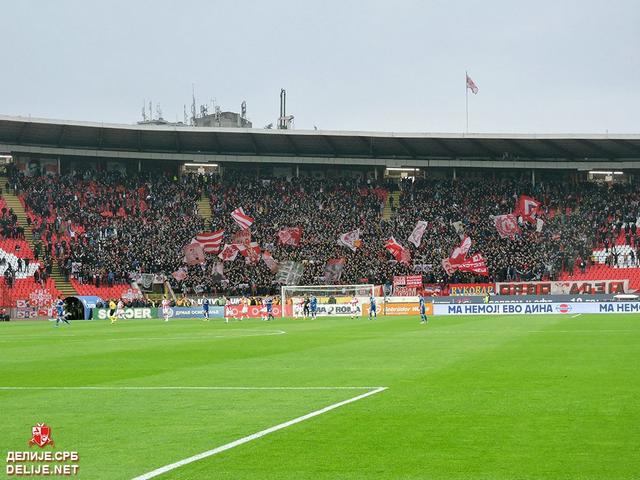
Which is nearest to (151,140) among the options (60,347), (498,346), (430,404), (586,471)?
(60,347)

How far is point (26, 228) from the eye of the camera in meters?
77.2

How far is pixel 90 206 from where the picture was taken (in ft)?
268

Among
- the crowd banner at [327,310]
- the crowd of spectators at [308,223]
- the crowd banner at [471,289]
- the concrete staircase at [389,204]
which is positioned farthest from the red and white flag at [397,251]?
the crowd banner at [327,310]

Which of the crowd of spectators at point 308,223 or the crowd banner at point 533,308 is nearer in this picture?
the crowd banner at point 533,308

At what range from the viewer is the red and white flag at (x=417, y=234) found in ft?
265

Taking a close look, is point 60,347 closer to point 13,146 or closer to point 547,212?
point 13,146

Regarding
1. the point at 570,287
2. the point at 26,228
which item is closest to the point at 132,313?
the point at 26,228

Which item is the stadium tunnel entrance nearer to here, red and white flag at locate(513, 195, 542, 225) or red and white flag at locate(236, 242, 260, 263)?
red and white flag at locate(236, 242, 260, 263)

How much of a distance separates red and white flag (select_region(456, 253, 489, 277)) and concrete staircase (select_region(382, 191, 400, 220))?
11431 mm

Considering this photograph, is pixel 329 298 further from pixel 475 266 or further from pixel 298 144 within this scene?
pixel 298 144

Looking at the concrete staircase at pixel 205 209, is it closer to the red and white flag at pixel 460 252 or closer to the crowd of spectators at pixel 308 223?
the crowd of spectators at pixel 308 223

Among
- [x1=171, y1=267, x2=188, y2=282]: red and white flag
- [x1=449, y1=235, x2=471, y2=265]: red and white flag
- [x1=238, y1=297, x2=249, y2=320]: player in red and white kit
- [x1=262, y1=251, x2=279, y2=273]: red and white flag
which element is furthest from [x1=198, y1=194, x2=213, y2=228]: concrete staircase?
[x1=449, y1=235, x2=471, y2=265]: red and white flag

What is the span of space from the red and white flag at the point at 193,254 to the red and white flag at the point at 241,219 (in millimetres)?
4181

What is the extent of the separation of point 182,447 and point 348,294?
2301 inches
